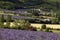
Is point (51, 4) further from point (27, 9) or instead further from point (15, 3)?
point (15, 3)

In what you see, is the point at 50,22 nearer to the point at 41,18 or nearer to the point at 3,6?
the point at 41,18

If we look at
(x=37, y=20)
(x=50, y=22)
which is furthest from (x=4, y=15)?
(x=50, y=22)

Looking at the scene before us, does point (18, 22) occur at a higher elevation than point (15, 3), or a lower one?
lower

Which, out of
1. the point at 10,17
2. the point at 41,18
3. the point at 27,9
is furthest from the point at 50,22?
the point at 10,17

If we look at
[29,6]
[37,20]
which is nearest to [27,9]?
[29,6]

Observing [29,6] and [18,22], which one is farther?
[29,6]

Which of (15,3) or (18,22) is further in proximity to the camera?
(15,3)

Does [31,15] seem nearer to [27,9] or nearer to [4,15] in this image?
[27,9]

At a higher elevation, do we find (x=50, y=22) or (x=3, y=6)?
(x=3, y=6)
